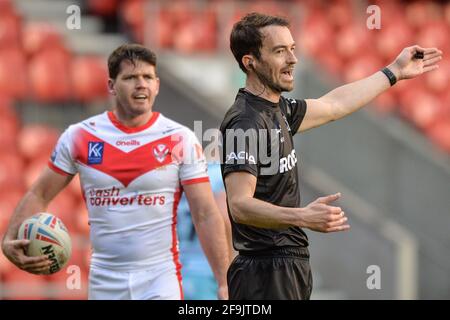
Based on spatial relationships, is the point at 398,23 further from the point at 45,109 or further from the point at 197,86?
the point at 45,109

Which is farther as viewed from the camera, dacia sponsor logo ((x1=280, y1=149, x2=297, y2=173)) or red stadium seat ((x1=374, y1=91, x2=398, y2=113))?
red stadium seat ((x1=374, y1=91, x2=398, y2=113))

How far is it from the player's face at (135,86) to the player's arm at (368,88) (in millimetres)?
982

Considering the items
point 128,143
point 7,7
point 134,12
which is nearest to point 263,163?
point 128,143

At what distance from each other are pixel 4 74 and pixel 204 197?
613 centimetres

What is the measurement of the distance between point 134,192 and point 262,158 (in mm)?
1190

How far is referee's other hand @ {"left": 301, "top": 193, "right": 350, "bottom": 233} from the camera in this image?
445cm

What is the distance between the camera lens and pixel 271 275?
500 centimetres

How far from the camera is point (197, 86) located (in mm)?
11891

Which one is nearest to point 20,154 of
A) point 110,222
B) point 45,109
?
point 45,109

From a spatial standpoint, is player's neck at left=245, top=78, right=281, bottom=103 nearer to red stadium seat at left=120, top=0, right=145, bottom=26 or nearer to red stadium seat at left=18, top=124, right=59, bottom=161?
red stadium seat at left=18, top=124, right=59, bottom=161

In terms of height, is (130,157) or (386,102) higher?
(386,102)

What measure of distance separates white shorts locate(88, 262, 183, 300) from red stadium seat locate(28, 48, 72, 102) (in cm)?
601

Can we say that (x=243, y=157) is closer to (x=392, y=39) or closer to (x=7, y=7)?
(x=7, y=7)

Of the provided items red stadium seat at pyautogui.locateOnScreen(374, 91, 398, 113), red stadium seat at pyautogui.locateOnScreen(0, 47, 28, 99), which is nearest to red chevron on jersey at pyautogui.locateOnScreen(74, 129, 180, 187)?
red stadium seat at pyautogui.locateOnScreen(0, 47, 28, 99)
